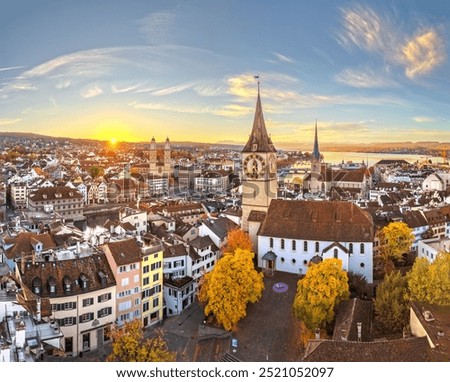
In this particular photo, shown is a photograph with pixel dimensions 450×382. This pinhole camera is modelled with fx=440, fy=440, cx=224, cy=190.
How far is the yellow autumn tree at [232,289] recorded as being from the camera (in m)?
10.0

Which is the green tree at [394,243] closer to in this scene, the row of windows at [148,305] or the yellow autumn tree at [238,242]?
the yellow autumn tree at [238,242]

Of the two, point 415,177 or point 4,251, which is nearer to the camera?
point 4,251

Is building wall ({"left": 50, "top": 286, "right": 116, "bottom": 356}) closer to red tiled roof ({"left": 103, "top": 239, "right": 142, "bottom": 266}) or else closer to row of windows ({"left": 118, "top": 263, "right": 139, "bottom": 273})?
row of windows ({"left": 118, "top": 263, "right": 139, "bottom": 273})

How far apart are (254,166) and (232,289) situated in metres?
6.78

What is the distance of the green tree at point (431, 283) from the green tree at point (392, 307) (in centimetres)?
20

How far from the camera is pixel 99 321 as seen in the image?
1084cm

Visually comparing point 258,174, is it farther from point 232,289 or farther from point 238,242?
point 232,289

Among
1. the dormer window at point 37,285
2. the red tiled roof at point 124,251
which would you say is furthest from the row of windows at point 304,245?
the dormer window at point 37,285

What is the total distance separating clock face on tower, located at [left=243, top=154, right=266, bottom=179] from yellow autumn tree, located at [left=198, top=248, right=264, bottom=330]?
5.78m

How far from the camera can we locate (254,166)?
16.0m

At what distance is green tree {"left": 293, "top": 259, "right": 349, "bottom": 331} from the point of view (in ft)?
29.3

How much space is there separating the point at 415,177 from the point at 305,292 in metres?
22.6
